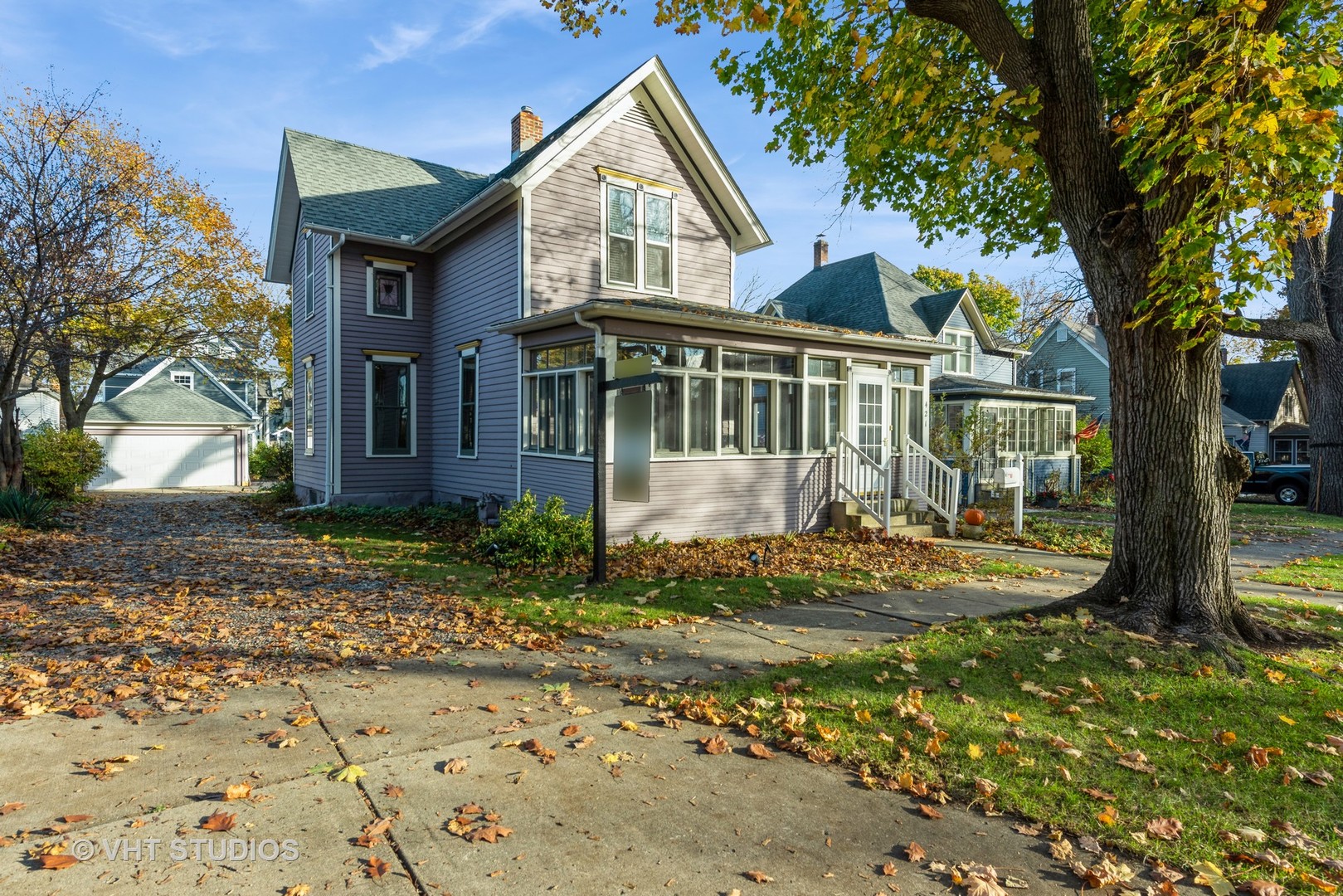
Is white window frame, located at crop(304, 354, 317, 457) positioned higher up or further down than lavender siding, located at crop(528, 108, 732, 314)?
further down

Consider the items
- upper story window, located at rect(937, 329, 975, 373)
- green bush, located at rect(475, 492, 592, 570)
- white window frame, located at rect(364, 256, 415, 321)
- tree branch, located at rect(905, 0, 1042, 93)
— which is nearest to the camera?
tree branch, located at rect(905, 0, 1042, 93)

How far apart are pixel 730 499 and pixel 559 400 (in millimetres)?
3413

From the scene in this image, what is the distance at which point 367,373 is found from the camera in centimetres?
1623

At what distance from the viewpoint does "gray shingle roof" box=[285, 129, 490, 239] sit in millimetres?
16219

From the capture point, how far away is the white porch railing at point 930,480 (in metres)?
13.9

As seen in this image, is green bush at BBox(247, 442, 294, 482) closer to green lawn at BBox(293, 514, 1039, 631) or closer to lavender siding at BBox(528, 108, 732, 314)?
green lawn at BBox(293, 514, 1039, 631)

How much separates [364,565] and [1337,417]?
24.4 meters

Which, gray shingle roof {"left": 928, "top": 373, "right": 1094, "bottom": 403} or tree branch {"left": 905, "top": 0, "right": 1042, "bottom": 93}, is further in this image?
gray shingle roof {"left": 928, "top": 373, "right": 1094, "bottom": 403}

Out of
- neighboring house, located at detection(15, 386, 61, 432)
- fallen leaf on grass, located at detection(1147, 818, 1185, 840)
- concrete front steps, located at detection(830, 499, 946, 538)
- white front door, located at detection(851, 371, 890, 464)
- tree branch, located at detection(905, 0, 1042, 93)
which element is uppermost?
tree branch, located at detection(905, 0, 1042, 93)

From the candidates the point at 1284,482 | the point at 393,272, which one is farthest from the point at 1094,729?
the point at 1284,482

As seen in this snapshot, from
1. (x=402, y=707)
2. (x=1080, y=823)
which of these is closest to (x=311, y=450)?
(x=402, y=707)

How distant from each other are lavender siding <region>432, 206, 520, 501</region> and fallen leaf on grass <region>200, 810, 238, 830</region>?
10.3 m

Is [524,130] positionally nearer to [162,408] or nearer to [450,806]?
[450,806]

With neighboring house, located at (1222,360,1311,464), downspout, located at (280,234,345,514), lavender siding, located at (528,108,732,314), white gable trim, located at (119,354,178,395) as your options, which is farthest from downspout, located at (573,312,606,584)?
neighboring house, located at (1222,360,1311,464)
